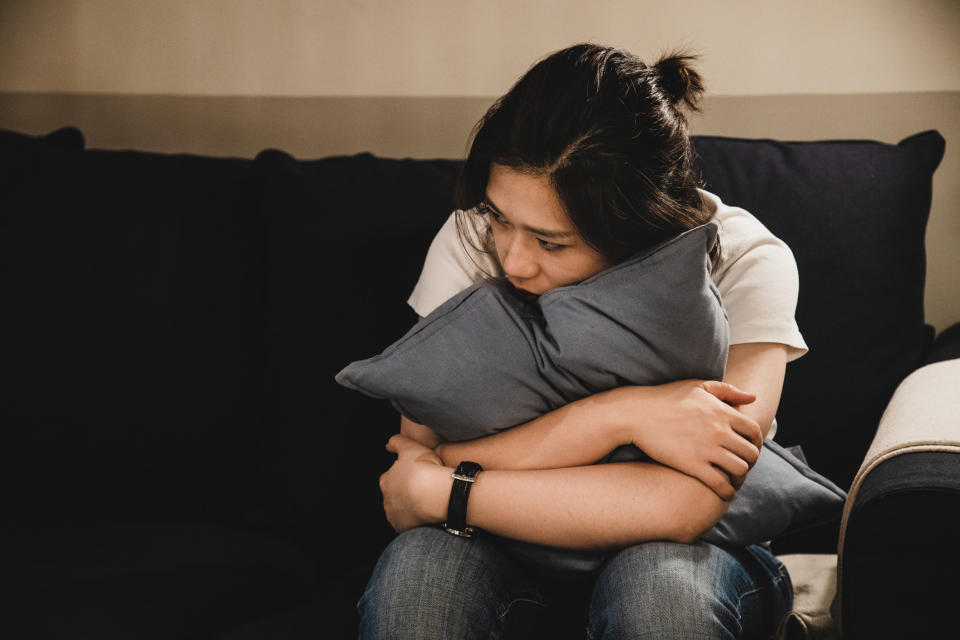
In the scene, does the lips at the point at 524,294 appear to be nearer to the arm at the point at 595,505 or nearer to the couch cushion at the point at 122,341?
the arm at the point at 595,505

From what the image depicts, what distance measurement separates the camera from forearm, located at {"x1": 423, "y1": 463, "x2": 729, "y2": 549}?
34.1 inches

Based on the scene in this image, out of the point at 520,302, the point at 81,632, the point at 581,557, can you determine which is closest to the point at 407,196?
the point at 520,302

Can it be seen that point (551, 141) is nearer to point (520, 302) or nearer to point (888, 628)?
point (520, 302)

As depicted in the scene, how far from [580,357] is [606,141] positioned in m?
0.26

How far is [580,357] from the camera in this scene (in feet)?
2.91

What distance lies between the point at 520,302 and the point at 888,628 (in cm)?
53

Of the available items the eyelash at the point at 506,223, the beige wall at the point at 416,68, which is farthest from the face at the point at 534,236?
the beige wall at the point at 416,68

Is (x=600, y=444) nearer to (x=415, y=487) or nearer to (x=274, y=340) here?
(x=415, y=487)

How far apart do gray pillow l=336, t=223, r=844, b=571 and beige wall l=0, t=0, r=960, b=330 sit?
0.93m

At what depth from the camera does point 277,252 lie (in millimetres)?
1270

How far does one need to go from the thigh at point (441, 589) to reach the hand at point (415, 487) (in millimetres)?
27

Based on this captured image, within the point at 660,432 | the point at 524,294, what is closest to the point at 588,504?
the point at 660,432

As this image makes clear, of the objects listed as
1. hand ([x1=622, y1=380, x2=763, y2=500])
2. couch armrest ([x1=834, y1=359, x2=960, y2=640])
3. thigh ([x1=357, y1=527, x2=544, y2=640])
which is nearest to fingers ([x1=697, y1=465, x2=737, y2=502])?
hand ([x1=622, y1=380, x2=763, y2=500])

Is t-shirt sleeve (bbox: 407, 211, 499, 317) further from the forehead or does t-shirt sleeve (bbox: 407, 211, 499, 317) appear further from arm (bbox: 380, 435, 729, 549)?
arm (bbox: 380, 435, 729, 549)
